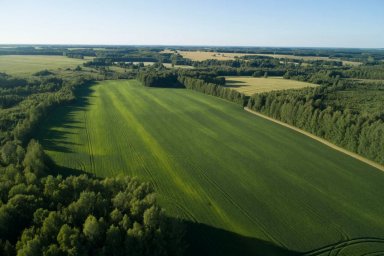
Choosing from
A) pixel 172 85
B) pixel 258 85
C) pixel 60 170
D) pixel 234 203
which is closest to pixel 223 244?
pixel 234 203

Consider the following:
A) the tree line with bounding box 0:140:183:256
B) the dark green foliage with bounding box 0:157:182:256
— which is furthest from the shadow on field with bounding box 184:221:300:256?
the dark green foliage with bounding box 0:157:182:256

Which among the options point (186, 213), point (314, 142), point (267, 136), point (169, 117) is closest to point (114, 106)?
point (169, 117)

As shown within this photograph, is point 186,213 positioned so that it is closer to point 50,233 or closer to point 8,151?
point 50,233

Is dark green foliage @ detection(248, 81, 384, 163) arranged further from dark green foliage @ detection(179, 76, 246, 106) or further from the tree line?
the tree line

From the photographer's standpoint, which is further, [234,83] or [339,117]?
[234,83]

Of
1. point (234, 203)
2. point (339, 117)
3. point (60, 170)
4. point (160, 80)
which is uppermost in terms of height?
point (160, 80)

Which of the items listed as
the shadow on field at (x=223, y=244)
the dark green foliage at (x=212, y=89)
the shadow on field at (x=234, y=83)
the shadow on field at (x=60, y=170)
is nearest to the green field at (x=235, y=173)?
the shadow on field at (x=223, y=244)

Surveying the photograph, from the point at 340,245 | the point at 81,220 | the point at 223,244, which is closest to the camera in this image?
the point at 81,220

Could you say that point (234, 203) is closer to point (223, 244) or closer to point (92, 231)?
point (223, 244)
